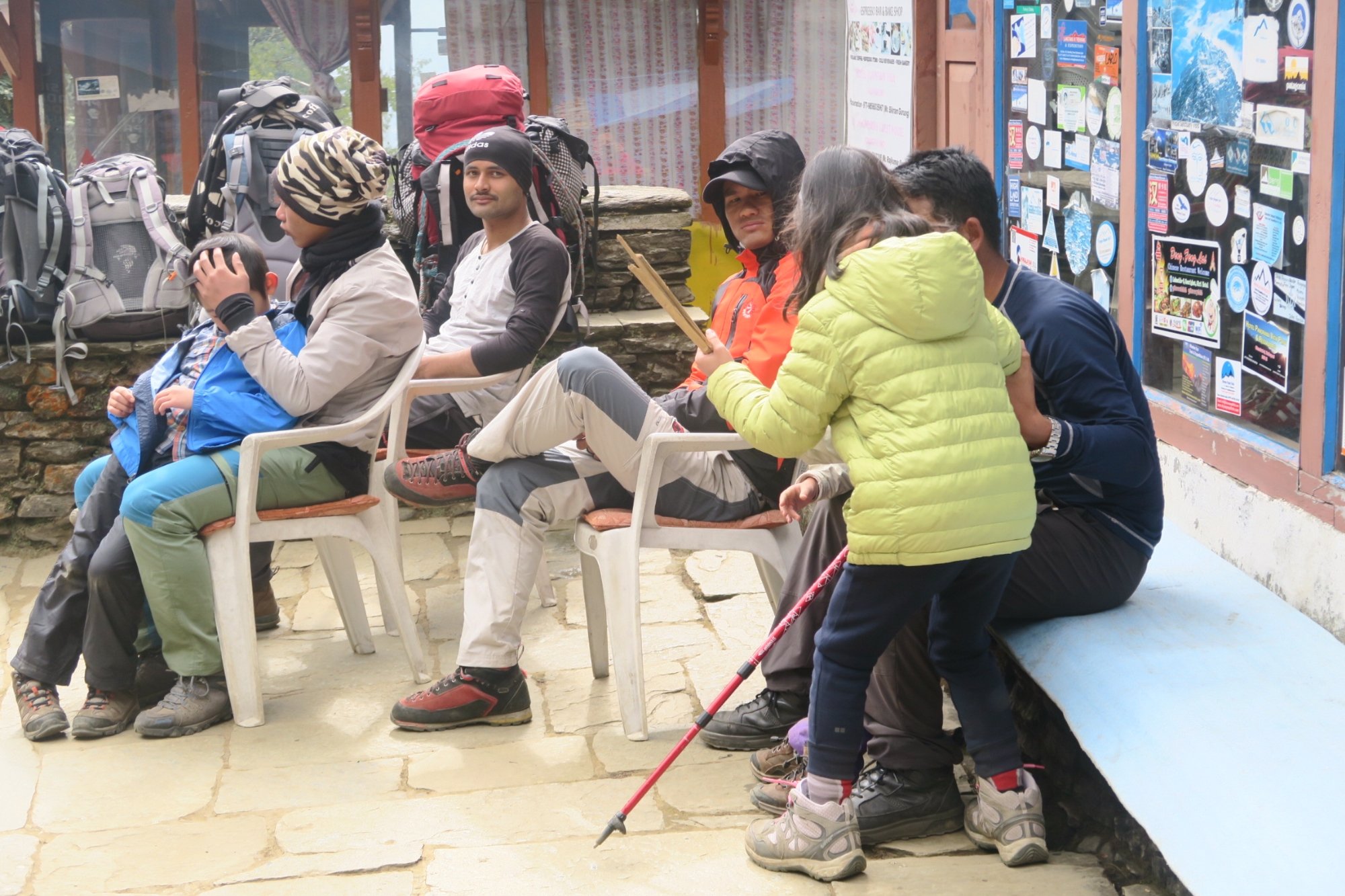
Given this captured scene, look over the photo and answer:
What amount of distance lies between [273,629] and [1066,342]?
9.29ft

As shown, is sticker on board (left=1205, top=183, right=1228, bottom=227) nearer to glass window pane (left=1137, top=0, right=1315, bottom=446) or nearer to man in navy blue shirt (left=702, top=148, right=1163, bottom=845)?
glass window pane (left=1137, top=0, right=1315, bottom=446)

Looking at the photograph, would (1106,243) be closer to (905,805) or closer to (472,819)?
(905,805)

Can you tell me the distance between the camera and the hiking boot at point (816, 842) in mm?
2734

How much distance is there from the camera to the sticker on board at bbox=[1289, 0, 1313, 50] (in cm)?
303

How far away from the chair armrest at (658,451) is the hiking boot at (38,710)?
5.28 ft

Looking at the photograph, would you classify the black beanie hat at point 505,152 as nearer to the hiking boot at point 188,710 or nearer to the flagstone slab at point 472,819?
the hiking boot at point 188,710

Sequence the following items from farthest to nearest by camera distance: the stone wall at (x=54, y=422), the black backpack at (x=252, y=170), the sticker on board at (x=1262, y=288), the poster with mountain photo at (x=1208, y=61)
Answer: the stone wall at (x=54, y=422) → the black backpack at (x=252, y=170) → the poster with mountain photo at (x=1208, y=61) → the sticker on board at (x=1262, y=288)

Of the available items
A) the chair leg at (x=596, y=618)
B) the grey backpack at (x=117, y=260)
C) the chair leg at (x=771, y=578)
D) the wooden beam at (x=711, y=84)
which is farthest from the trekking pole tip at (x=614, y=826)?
the wooden beam at (x=711, y=84)

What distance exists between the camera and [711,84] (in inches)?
363

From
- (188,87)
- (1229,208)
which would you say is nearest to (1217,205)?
(1229,208)

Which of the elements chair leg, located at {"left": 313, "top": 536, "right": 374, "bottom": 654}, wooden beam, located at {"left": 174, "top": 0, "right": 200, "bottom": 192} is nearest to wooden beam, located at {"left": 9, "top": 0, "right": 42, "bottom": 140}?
wooden beam, located at {"left": 174, "top": 0, "right": 200, "bottom": 192}

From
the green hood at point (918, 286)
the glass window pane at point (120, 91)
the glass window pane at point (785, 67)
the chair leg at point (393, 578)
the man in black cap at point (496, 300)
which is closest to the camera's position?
the green hood at point (918, 286)

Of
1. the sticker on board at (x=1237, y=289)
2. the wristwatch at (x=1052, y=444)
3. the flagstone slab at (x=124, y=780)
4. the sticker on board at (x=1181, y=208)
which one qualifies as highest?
the sticker on board at (x=1181, y=208)

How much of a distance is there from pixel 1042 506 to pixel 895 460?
63 cm
